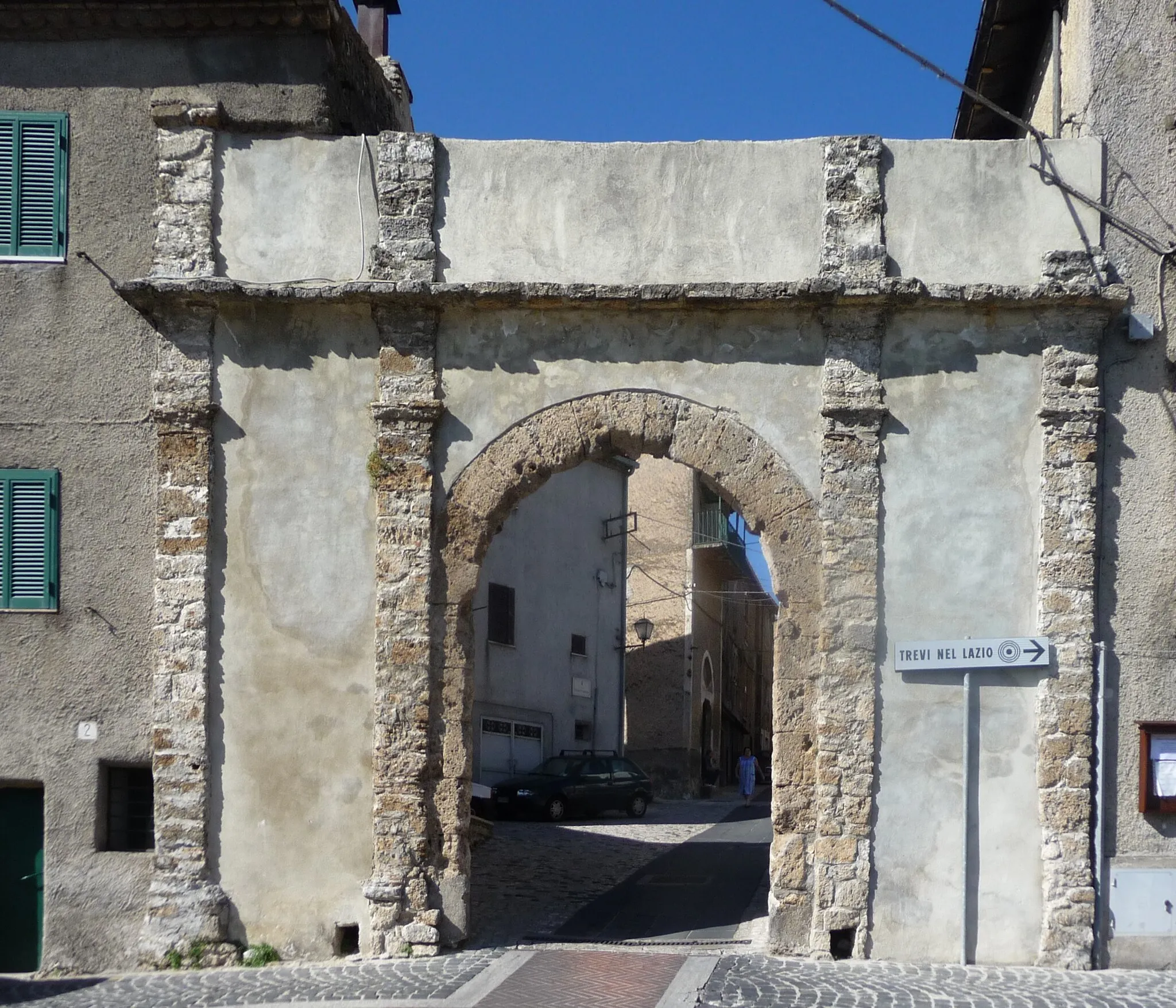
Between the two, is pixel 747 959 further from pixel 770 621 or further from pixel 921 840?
pixel 770 621

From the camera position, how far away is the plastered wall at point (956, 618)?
9.29 m

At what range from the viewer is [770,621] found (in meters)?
43.8

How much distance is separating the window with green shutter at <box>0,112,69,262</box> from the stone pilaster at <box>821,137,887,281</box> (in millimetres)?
5369

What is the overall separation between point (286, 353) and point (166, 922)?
154 inches

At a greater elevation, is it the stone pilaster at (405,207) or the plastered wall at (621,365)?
the stone pilaster at (405,207)

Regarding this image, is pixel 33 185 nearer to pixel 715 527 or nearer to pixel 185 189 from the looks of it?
pixel 185 189

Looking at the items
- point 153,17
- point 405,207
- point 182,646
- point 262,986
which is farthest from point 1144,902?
point 153,17

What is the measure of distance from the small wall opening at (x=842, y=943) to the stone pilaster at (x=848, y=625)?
0.13 ft

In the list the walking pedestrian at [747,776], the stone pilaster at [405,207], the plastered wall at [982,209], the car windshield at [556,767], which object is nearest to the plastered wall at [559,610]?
the car windshield at [556,767]

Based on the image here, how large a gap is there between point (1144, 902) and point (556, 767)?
38.8 feet

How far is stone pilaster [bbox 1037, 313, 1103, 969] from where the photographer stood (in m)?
9.17

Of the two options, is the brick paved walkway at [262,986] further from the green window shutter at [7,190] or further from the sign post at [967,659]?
the green window shutter at [7,190]

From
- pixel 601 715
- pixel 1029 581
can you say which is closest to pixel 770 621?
pixel 601 715

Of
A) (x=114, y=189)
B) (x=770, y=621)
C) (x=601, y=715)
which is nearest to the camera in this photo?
(x=114, y=189)
